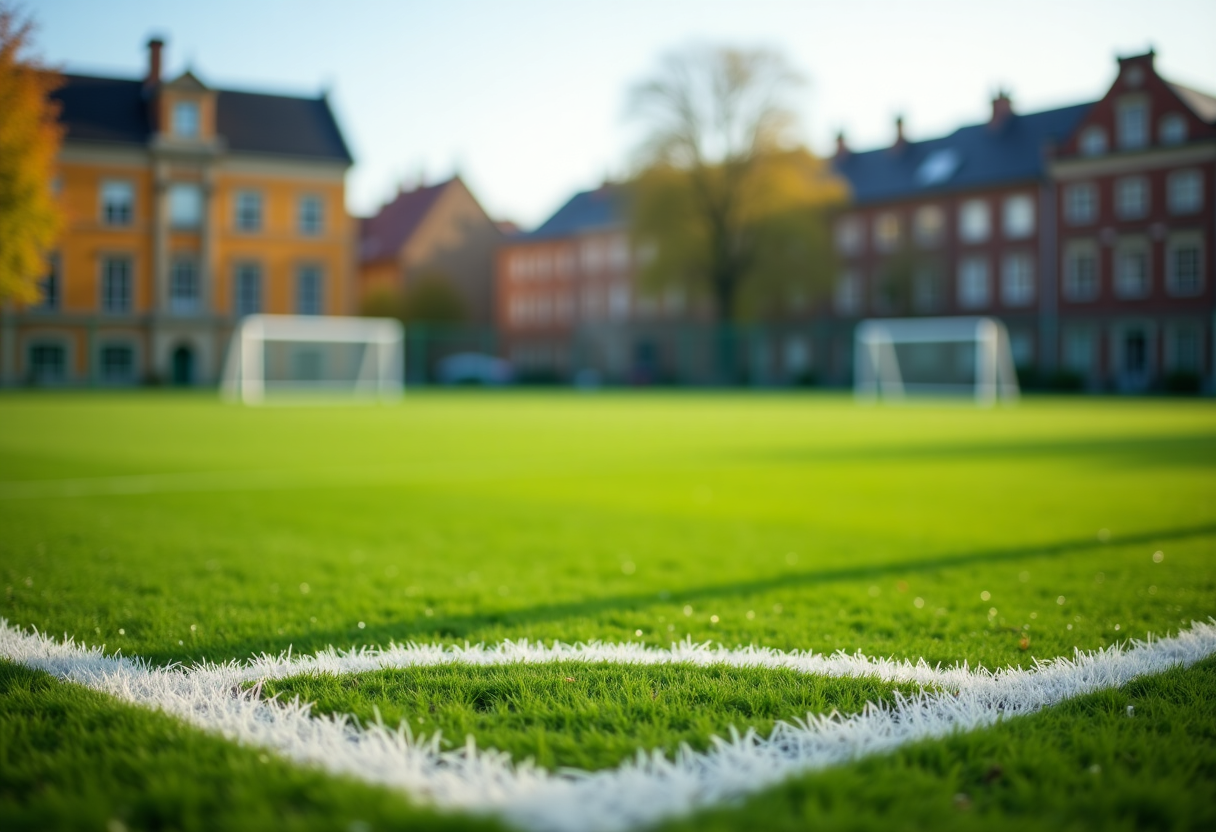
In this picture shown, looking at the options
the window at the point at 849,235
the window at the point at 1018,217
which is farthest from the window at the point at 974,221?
the window at the point at 849,235

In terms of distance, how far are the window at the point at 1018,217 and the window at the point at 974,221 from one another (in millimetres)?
953

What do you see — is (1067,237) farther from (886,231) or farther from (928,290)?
(886,231)

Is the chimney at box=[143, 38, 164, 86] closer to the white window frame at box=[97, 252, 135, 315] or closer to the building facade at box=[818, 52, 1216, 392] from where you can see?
the white window frame at box=[97, 252, 135, 315]

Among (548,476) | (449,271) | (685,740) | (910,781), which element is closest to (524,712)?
(685,740)

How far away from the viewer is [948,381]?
53406 millimetres

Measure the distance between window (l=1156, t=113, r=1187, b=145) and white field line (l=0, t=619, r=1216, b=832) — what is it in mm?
50231

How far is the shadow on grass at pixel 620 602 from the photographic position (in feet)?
14.3

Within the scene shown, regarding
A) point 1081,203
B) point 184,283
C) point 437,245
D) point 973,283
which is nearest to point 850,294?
point 973,283

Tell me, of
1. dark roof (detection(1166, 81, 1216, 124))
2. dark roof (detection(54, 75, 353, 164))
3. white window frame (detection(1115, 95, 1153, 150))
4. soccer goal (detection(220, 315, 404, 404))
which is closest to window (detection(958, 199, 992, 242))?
white window frame (detection(1115, 95, 1153, 150))

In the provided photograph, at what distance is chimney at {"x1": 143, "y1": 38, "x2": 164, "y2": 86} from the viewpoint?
50.6 m

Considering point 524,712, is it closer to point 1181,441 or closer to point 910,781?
point 910,781

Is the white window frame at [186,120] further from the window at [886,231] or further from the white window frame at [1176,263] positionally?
the white window frame at [1176,263]

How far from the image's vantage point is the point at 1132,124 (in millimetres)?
48281

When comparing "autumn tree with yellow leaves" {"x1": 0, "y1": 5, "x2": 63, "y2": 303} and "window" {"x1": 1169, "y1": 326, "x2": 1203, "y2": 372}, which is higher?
"autumn tree with yellow leaves" {"x1": 0, "y1": 5, "x2": 63, "y2": 303}
